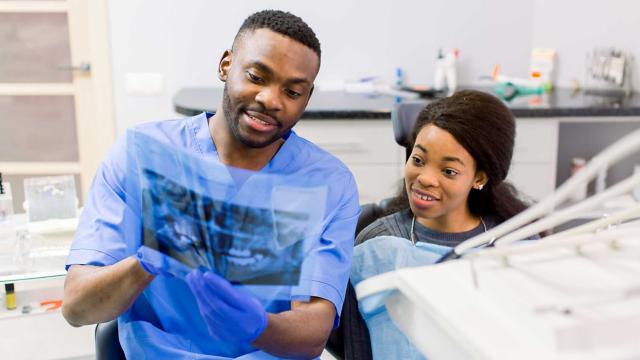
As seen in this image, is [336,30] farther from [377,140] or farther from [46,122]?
[46,122]

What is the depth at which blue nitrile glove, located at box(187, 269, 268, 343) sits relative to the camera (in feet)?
2.77

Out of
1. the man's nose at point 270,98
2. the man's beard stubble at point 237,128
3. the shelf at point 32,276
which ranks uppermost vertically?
the man's nose at point 270,98

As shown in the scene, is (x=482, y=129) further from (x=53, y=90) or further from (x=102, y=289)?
(x=53, y=90)

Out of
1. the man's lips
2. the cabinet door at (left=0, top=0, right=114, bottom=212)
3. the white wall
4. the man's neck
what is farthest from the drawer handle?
the man's lips

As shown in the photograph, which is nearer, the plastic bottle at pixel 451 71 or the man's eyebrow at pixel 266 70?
the man's eyebrow at pixel 266 70

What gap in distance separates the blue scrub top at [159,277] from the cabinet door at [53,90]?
1.97m

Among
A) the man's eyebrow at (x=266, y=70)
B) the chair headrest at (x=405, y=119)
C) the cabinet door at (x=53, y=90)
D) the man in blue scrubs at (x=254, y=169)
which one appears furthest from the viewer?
the cabinet door at (x=53, y=90)

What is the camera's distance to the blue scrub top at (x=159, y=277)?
1.21 metres

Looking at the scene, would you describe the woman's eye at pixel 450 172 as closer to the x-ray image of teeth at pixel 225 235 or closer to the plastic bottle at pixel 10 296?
the x-ray image of teeth at pixel 225 235

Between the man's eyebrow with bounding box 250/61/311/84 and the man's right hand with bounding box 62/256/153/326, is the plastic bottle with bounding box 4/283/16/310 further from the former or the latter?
the man's eyebrow with bounding box 250/61/311/84

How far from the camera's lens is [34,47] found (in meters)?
3.17

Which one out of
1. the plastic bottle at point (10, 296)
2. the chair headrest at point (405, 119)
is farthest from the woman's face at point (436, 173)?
the plastic bottle at point (10, 296)

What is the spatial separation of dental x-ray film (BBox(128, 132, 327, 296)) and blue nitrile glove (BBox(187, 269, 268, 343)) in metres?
0.03

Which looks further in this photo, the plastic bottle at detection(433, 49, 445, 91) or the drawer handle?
the plastic bottle at detection(433, 49, 445, 91)
